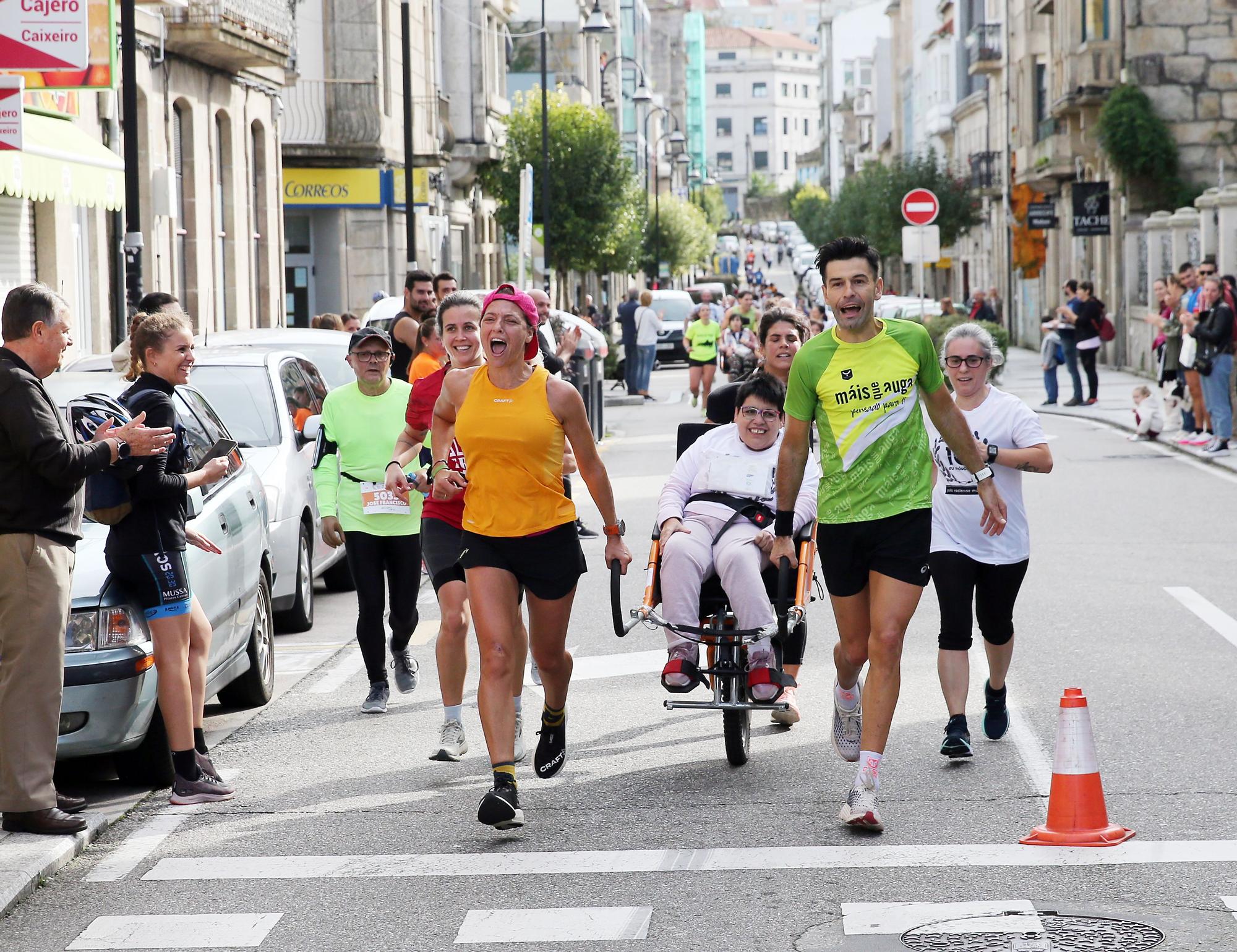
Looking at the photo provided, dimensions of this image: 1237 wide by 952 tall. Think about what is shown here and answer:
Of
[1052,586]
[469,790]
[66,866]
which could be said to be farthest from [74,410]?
[1052,586]

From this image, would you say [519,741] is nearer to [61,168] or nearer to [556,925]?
[556,925]

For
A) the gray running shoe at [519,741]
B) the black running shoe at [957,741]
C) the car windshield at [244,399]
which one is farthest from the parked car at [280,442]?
the black running shoe at [957,741]

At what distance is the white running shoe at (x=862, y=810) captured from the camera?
6555mm

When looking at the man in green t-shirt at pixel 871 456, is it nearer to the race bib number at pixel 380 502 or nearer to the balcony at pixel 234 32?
the race bib number at pixel 380 502

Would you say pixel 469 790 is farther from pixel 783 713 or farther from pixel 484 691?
pixel 783 713

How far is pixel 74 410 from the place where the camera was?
6941 mm

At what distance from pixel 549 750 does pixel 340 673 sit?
305 cm

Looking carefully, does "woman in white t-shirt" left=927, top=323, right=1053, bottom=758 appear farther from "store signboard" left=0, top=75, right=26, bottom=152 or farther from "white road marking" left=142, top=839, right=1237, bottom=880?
"store signboard" left=0, top=75, right=26, bottom=152

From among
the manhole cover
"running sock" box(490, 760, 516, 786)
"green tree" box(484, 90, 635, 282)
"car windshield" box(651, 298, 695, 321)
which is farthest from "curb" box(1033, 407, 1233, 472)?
"green tree" box(484, 90, 635, 282)

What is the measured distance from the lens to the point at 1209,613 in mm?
11227

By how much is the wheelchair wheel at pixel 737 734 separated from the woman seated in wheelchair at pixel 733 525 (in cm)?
12

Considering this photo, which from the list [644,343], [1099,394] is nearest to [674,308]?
[644,343]

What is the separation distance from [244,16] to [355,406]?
715 inches

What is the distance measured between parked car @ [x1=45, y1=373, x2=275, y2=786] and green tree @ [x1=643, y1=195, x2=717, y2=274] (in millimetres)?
75565
